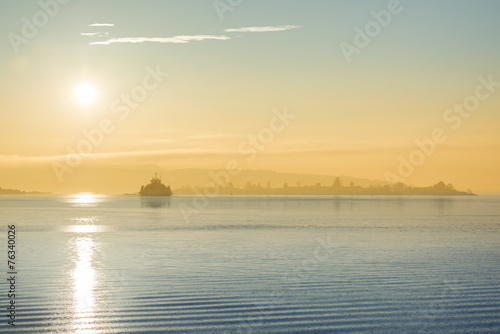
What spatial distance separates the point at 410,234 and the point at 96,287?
170 feet

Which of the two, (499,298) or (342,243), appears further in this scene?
(342,243)

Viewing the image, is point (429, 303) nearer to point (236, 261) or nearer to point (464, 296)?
point (464, 296)

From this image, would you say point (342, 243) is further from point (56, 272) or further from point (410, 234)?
point (56, 272)

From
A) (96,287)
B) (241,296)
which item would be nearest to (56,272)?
(96,287)

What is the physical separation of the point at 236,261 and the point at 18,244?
27.2 meters

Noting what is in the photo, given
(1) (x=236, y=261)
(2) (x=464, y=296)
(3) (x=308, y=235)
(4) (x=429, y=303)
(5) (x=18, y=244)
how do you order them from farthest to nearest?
(3) (x=308, y=235) < (5) (x=18, y=244) < (1) (x=236, y=261) < (2) (x=464, y=296) < (4) (x=429, y=303)

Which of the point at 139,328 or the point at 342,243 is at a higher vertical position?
the point at 342,243

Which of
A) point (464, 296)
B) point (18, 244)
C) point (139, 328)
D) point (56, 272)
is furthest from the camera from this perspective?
point (18, 244)

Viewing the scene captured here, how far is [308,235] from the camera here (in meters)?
73.4

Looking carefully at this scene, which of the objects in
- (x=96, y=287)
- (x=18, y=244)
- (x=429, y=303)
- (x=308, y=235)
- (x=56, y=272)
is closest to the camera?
(x=429, y=303)

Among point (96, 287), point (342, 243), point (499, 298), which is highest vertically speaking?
point (342, 243)

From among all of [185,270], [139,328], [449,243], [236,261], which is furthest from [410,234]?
[139,328]

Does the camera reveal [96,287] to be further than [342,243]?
No

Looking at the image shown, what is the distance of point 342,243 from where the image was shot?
62062 millimetres
